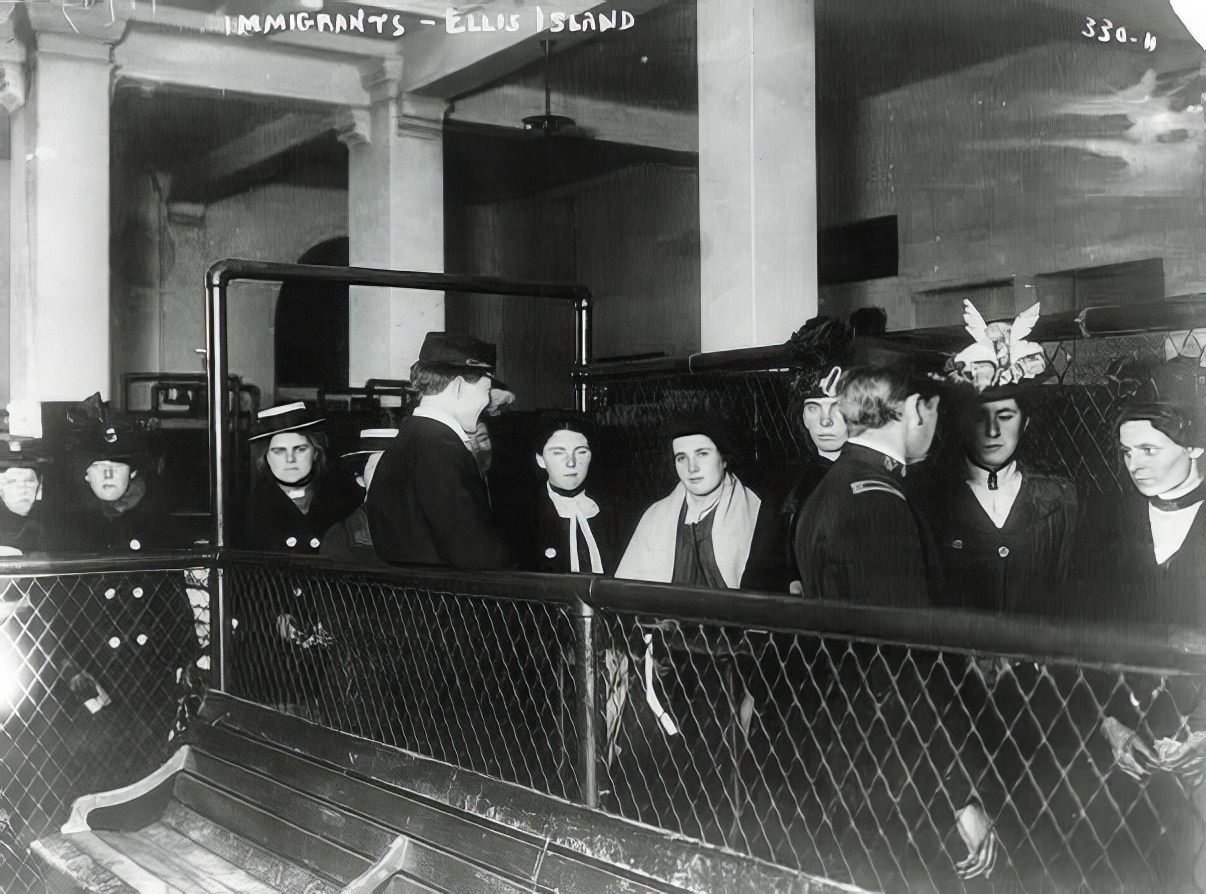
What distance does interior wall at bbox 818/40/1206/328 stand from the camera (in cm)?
227

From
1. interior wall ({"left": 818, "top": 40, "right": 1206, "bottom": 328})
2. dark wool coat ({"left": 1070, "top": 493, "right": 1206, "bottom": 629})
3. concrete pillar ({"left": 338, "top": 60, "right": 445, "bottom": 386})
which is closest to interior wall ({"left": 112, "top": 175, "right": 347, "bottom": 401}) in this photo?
concrete pillar ({"left": 338, "top": 60, "right": 445, "bottom": 386})

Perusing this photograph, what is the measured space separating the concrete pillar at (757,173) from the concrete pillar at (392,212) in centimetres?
186

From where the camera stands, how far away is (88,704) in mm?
2488

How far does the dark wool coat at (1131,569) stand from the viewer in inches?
77.2

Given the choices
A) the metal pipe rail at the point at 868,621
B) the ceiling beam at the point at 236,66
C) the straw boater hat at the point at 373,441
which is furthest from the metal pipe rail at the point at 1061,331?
the ceiling beam at the point at 236,66

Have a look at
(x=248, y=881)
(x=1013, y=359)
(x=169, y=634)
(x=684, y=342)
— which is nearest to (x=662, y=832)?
(x=248, y=881)

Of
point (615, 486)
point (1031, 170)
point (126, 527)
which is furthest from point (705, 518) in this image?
point (1031, 170)

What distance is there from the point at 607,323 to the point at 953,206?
2.56m

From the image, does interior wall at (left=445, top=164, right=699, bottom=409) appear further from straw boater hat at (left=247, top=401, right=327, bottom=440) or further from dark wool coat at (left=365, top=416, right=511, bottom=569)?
dark wool coat at (left=365, top=416, right=511, bottom=569)

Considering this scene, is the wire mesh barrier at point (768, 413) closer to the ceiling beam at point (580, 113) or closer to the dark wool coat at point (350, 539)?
the dark wool coat at point (350, 539)

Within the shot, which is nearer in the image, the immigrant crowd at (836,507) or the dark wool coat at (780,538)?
the immigrant crowd at (836,507)

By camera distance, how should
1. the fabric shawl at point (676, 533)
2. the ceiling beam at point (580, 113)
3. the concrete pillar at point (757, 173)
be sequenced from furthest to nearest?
the ceiling beam at point (580, 113) < the concrete pillar at point (757, 173) < the fabric shawl at point (676, 533)

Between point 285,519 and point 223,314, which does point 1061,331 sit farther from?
point 285,519

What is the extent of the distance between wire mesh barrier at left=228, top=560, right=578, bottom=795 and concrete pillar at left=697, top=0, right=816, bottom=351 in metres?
1.89
